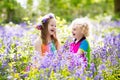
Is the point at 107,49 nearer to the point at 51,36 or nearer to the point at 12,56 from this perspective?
the point at 51,36

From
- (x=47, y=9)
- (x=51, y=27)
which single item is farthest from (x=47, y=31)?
(x=47, y=9)

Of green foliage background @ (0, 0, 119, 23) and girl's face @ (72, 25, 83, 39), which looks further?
green foliage background @ (0, 0, 119, 23)

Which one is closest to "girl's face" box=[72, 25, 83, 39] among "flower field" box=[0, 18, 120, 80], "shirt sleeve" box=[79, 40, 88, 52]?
"shirt sleeve" box=[79, 40, 88, 52]

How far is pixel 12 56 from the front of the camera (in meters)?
5.14

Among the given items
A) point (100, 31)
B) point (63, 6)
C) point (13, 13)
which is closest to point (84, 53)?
point (100, 31)

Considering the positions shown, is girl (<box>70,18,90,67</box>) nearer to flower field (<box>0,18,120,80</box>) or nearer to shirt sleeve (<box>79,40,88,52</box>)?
shirt sleeve (<box>79,40,88,52</box>)

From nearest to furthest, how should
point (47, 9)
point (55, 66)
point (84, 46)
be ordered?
point (55, 66) → point (84, 46) → point (47, 9)

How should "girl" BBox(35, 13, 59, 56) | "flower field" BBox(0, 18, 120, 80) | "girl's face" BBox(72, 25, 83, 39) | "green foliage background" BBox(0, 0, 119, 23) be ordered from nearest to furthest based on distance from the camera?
1. "flower field" BBox(0, 18, 120, 80)
2. "girl" BBox(35, 13, 59, 56)
3. "girl's face" BBox(72, 25, 83, 39)
4. "green foliage background" BBox(0, 0, 119, 23)

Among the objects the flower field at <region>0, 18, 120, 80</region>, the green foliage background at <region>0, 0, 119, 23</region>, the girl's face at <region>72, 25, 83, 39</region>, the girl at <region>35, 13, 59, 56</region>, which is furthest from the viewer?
the green foliage background at <region>0, 0, 119, 23</region>

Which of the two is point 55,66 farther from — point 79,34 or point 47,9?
point 47,9

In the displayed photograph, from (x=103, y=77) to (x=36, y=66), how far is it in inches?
30.2

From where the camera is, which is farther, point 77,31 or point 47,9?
point 47,9

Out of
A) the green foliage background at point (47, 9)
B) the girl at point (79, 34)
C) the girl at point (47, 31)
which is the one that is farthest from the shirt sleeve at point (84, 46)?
the green foliage background at point (47, 9)

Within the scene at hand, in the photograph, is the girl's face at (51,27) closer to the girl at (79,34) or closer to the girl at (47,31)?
the girl at (47,31)
